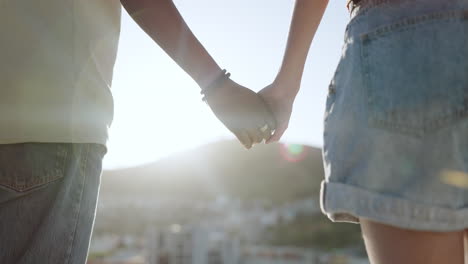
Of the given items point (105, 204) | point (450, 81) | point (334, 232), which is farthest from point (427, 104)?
point (105, 204)

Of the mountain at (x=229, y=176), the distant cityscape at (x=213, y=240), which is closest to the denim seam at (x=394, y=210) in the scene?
the distant cityscape at (x=213, y=240)

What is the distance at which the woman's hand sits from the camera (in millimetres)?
1181

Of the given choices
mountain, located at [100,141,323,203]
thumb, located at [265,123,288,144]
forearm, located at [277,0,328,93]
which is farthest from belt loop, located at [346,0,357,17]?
mountain, located at [100,141,323,203]

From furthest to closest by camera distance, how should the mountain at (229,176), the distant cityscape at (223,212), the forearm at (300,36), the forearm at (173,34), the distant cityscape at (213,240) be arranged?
the mountain at (229,176) < the distant cityscape at (223,212) < the distant cityscape at (213,240) < the forearm at (300,36) < the forearm at (173,34)

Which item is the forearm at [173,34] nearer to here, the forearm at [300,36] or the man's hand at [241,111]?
the man's hand at [241,111]

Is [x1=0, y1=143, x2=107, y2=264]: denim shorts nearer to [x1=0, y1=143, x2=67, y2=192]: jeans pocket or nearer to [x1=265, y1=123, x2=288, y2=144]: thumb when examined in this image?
[x1=0, y1=143, x2=67, y2=192]: jeans pocket

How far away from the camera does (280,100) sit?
3.94 ft

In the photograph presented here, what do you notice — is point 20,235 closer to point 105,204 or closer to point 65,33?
point 65,33

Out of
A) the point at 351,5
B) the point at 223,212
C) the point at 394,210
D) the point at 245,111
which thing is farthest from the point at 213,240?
the point at 223,212

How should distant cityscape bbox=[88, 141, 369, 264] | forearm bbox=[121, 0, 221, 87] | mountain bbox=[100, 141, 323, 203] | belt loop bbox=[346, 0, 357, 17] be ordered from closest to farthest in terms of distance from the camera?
belt loop bbox=[346, 0, 357, 17]
forearm bbox=[121, 0, 221, 87]
distant cityscape bbox=[88, 141, 369, 264]
mountain bbox=[100, 141, 323, 203]

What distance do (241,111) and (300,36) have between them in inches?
10.3

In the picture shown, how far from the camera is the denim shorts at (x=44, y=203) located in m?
0.87

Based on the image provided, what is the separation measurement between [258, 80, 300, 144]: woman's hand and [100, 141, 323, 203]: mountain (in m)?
25.2

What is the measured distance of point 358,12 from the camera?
801mm
